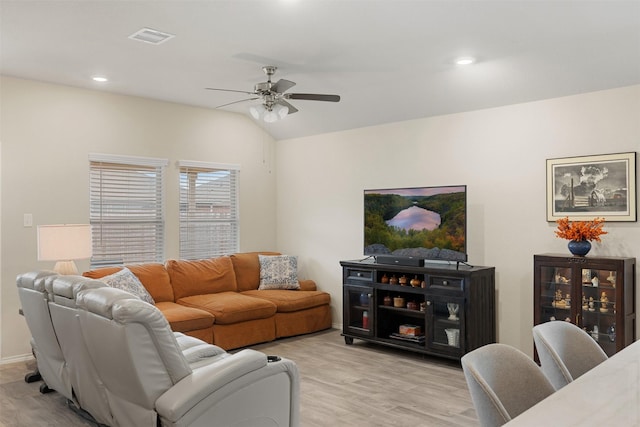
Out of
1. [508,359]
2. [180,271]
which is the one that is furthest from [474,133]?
[508,359]

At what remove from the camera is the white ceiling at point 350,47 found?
11.2ft

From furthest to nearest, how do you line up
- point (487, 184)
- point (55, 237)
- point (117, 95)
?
point (117, 95) → point (487, 184) → point (55, 237)

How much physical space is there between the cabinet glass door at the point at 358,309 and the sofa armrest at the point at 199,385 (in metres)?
2.97

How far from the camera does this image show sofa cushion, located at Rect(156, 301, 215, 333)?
16.4ft

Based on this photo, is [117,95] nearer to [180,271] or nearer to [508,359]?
[180,271]

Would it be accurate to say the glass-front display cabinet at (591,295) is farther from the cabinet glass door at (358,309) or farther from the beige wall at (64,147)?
the beige wall at (64,147)

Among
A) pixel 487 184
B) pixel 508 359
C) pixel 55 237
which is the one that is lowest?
pixel 508 359

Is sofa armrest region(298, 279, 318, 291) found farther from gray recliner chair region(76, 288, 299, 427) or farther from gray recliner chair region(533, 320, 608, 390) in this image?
gray recliner chair region(533, 320, 608, 390)

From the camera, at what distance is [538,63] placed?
4297mm

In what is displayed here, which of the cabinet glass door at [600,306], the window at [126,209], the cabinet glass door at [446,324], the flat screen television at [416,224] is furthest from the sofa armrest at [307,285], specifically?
the cabinet glass door at [600,306]

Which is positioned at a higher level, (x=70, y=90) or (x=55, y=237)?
(x=70, y=90)

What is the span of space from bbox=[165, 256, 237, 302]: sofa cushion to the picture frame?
358 cm

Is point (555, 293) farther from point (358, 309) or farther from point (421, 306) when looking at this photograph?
point (358, 309)

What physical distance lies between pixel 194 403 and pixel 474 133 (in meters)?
3.90
